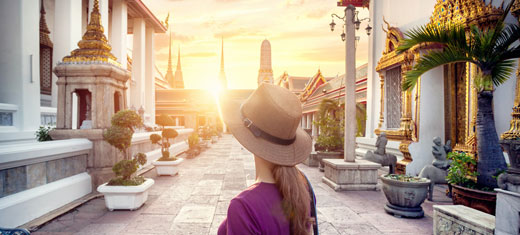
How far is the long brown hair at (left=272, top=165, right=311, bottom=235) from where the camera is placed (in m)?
1.20

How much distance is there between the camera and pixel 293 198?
1.20 m

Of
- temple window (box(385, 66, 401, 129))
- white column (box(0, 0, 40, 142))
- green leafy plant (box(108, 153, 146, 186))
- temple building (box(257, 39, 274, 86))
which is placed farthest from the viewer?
temple building (box(257, 39, 274, 86))

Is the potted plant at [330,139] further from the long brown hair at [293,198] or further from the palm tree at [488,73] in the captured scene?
the long brown hair at [293,198]

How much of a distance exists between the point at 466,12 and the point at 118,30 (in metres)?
17.2

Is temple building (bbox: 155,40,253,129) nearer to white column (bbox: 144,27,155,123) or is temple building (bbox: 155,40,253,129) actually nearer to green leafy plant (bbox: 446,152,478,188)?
white column (bbox: 144,27,155,123)

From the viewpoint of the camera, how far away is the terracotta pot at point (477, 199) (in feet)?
13.4

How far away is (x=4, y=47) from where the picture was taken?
25.4 feet

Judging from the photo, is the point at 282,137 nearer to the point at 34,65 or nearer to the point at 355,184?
→ the point at 355,184

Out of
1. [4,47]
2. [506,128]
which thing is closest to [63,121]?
[4,47]

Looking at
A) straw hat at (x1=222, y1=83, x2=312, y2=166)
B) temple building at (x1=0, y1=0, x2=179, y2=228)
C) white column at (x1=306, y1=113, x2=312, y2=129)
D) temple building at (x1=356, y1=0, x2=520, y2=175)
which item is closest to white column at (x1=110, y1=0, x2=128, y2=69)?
temple building at (x1=0, y1=0, x2=179, y2=228)

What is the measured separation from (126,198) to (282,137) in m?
4.62

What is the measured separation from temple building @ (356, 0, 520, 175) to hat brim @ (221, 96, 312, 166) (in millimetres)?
5762

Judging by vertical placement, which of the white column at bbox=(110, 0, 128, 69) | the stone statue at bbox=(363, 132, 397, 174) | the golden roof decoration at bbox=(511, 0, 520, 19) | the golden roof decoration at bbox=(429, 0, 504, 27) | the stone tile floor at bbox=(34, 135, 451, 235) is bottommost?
the stone tile floor at bbox=(34, 135, 451, 235)

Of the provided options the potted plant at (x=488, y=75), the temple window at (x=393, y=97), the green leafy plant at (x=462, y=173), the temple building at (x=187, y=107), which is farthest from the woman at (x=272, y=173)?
the temple building at (x=187, y=107)
